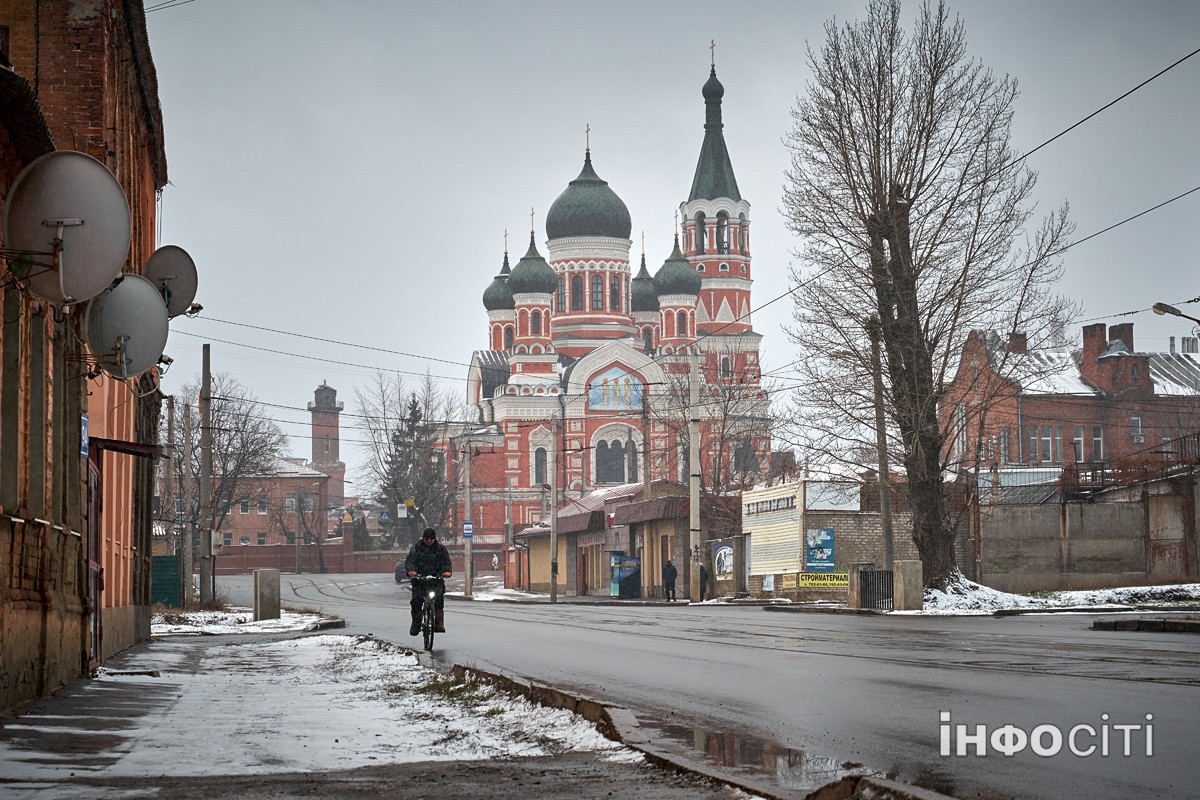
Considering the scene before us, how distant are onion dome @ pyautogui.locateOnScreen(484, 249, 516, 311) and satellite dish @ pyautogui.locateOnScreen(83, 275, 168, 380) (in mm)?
116859

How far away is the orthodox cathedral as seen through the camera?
113 meters

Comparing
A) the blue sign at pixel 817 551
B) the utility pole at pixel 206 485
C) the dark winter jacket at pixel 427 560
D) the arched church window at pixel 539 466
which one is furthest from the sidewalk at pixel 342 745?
the arched church window at pixel 539 466

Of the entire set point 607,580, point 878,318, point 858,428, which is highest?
point 878,318

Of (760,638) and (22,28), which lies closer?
(22,28)

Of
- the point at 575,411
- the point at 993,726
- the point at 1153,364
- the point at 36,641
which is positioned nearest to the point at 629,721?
the point at 993,726

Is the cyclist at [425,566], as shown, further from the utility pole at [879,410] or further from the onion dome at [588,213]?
the onion dome at [588,213]

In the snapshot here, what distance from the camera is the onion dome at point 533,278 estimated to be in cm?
11962

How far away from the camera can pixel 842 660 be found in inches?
590

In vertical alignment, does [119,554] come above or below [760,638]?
above

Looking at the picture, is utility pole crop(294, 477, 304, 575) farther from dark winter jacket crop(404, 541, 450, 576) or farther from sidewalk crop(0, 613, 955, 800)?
sidewalk crop(0, 613, 955, 800)

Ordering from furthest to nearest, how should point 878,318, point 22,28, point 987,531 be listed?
point 987,531
point 878,318
point 22,28

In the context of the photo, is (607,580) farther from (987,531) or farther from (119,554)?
(119,554)

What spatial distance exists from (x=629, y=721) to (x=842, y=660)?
593cm

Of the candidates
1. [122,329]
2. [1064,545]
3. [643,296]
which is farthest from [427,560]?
[643,296]
